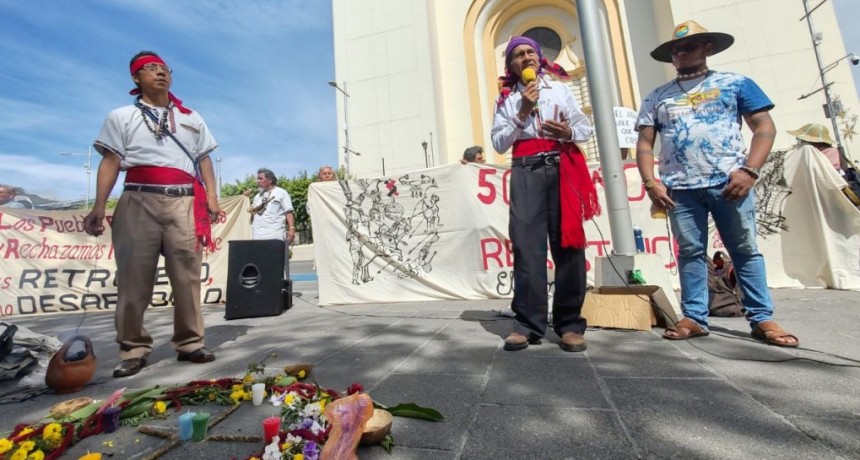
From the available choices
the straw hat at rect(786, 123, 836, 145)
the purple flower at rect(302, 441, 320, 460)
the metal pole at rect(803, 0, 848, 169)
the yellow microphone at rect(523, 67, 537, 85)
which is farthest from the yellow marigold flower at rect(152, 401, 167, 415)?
the metal pole at rect(803, 0, 848, 169)

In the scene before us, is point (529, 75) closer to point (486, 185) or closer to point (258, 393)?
point (258, 393)

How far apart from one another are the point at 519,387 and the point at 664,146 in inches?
80.9

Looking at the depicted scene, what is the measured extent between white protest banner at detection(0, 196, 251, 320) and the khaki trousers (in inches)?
152

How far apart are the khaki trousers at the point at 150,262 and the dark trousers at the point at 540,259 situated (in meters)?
2.16

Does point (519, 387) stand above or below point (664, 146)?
below

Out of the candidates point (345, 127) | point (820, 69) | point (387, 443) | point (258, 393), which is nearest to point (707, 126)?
point (387, 443)

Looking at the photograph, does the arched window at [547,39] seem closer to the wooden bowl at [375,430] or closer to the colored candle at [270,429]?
the wooden bowl at [375,430]

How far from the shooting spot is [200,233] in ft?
8.77

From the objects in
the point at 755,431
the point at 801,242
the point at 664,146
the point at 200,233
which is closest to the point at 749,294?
the point at 664,146

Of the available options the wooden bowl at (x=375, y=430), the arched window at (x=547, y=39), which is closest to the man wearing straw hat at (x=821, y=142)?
the wooden bowl at (x=375, y=430)

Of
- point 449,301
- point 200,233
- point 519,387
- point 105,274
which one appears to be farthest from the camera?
point 105,274

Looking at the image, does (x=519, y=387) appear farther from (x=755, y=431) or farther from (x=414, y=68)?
(x=414, y=68)

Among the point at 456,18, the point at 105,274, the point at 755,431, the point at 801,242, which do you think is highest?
the point at 456,18

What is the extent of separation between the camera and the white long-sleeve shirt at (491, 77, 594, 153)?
8.31 feet
